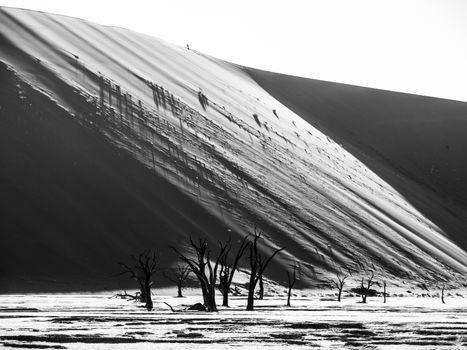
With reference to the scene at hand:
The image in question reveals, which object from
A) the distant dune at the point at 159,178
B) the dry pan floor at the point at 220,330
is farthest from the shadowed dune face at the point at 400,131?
the dry pan floor at the point at 220,330

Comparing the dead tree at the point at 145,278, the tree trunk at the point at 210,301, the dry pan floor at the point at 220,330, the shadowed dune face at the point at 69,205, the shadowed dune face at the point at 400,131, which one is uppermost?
the shadowed dune face at the point at 400,131

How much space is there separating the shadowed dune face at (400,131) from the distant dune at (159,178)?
146 centimetres

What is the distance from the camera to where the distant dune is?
59.1 m

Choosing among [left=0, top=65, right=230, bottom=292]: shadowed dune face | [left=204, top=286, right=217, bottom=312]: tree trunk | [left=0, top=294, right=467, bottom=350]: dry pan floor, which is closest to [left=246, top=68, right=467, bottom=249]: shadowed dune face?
[left=0, top=65, right=230, bottom=292]: shadowed dune face

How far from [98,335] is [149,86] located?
60000 millimetres

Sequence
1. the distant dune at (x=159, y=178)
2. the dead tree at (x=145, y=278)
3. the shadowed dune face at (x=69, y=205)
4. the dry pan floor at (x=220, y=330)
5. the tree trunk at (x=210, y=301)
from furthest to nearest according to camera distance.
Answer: the distant dune at (x=159, y=178)
the shadowed dune face at (x=69, y=205)
the dead tree at (x=145, y=278)
the tree trunk at (x=210, y=301)
the dry pan floor at (x=220, y=330)

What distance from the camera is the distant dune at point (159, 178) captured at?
194ft

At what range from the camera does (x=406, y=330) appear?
24844 millimetres

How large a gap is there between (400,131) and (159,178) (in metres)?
64.1

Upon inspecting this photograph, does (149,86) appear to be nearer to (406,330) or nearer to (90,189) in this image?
(90,189)

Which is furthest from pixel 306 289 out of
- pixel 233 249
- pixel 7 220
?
pixel 7 220

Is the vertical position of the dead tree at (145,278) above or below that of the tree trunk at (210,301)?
above

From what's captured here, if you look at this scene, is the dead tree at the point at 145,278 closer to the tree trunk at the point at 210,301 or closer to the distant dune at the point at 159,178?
the tree trunk at the point at 210,301

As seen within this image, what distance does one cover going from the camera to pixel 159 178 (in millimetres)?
66500
